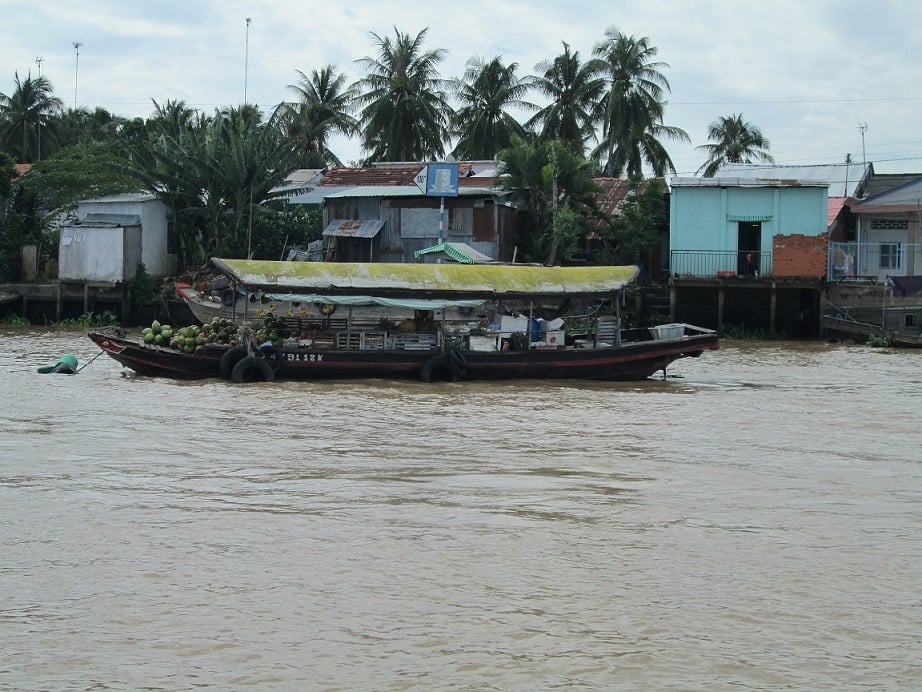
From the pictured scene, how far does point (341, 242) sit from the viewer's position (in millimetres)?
28781

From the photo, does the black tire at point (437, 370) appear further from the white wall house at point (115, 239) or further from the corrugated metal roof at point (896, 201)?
the corrugated metal roof at point (896, 201)

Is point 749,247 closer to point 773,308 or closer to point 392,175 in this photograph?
point 773,308

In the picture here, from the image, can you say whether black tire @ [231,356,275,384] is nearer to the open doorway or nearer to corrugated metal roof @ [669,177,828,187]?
corrugated metal roof @ [669,177,828,187]

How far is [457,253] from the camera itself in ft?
84.3

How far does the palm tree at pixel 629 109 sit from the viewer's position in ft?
115

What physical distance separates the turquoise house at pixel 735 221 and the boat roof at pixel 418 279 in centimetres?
997

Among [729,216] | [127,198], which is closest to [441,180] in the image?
[729,216]

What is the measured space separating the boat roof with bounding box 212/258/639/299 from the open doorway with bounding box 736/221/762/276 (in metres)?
10.3

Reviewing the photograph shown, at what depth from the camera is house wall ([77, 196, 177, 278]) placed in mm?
29078

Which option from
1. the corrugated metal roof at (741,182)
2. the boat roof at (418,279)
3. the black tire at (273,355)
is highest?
the corrugated metal roof at (741,182)

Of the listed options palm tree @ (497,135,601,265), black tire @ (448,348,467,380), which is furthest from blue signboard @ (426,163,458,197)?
black tire @ (448,348,467,380)

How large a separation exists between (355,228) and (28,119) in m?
20.8

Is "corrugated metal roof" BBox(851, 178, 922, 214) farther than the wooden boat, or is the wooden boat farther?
"corrugated metal roof" BBox(851, 178, 922, 214)

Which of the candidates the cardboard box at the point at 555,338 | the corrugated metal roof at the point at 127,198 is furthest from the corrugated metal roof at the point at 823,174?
the corrugated metal roof at the point at 127,198
